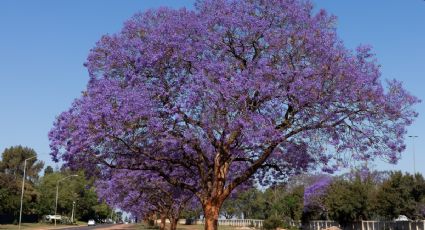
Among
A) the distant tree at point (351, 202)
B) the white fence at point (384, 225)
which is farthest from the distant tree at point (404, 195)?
the distant tree at point (351, 202)

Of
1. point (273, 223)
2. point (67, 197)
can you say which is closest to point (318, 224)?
point (273, 223)

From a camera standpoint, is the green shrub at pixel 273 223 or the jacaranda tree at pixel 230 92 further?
the green shrub at pixel 273 223

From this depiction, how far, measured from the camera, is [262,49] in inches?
916

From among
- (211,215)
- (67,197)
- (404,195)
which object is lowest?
(211,215)

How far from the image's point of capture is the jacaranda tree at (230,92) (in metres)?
21.9

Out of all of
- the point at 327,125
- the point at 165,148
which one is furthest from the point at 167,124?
the point at 327,125

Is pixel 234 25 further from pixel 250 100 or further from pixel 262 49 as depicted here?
pixel 250 100

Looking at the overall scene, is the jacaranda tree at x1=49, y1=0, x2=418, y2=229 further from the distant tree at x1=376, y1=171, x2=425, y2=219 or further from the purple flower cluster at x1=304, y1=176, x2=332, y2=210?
the purple flower cluster at x1=304, y1=176, x2=332, y2=210

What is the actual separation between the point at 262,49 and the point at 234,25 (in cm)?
154

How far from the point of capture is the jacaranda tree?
21.9 metres

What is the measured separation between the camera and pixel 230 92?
2152 centimetres

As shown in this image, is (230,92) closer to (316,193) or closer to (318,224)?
(316,193)

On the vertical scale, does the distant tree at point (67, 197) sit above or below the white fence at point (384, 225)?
above

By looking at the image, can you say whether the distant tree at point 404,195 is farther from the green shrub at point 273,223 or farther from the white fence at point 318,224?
the green shrub at point 273,223
